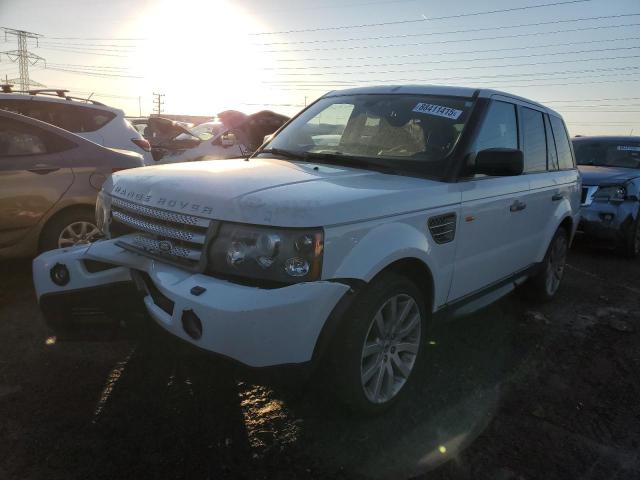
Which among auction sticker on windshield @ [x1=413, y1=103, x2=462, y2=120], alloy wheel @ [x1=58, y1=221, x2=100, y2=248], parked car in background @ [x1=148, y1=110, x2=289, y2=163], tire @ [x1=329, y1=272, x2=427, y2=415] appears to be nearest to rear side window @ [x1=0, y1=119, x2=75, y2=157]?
alloy wheel @ [x1=58, y1=221, x2=100, y2=248]

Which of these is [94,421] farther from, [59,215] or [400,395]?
[59,215]

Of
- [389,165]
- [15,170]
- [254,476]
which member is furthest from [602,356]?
[15,170]

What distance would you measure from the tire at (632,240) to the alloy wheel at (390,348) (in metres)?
5.42

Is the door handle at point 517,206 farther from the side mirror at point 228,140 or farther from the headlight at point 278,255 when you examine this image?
the side mirror at point 228,140

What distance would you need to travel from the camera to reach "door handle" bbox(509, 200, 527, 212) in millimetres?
3633

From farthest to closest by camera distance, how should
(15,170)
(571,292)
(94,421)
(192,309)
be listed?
(571,292)
(15,170)
(94,421)
(192,309)

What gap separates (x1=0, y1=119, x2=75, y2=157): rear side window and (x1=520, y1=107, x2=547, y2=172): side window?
4.09 metres

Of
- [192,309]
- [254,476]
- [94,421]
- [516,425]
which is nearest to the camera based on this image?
[192,309]

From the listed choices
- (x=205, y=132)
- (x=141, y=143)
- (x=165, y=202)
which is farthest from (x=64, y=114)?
(x=205, y=132)

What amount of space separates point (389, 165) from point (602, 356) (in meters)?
2.25

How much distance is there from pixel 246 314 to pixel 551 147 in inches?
145

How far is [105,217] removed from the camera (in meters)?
3.03

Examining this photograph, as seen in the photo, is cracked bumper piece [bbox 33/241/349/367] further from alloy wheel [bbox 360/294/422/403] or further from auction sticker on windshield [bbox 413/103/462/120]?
auction sticker on windshield [bbox 413/103/462/120]

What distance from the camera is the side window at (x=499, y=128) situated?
346cm
